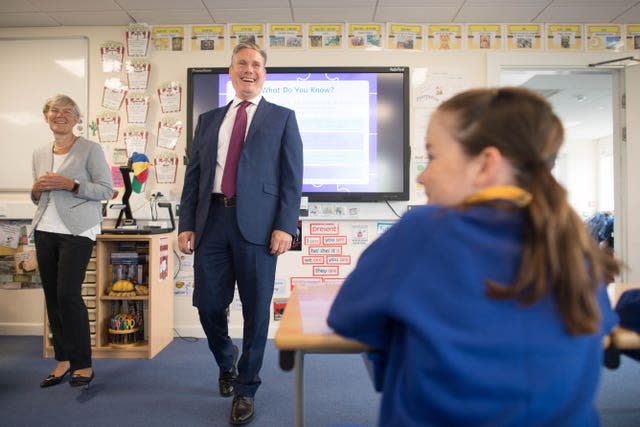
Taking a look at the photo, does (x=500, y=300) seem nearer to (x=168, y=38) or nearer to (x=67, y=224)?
(x=67, y=224)

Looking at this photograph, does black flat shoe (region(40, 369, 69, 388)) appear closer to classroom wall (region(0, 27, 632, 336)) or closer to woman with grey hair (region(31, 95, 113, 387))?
woman with grey hair (region(31, 95, 113, 387))

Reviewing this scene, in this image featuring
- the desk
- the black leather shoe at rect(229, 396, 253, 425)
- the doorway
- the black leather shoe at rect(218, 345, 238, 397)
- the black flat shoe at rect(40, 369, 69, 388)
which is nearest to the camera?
the desk

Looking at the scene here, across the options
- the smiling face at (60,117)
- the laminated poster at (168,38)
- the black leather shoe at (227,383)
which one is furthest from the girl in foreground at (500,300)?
the laminated poster at (168,38)

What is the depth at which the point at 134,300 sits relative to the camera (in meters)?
2.88

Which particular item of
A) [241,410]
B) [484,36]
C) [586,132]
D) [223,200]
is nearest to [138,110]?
[223,200]

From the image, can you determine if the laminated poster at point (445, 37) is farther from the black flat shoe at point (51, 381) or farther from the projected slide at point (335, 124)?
the black flat shoe at point (51, 381)

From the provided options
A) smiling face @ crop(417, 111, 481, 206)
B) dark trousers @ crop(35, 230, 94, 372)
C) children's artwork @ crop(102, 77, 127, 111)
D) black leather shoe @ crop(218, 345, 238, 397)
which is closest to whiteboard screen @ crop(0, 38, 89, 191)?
children's artwork @ crop(102, 77, 127, 111)

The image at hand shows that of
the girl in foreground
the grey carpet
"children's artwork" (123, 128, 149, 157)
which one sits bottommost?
the grey carpet

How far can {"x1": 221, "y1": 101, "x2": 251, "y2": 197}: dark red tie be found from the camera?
73.6 inches

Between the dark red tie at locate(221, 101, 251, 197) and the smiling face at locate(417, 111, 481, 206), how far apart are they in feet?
4.16

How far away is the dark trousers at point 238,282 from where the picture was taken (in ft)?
6.03

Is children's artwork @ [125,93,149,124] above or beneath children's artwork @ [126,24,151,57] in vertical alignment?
beneath

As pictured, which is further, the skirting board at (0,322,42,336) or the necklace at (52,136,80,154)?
the skirting board at (0,322,42,336)

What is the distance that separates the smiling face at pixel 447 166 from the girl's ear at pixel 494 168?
0.7 inches
